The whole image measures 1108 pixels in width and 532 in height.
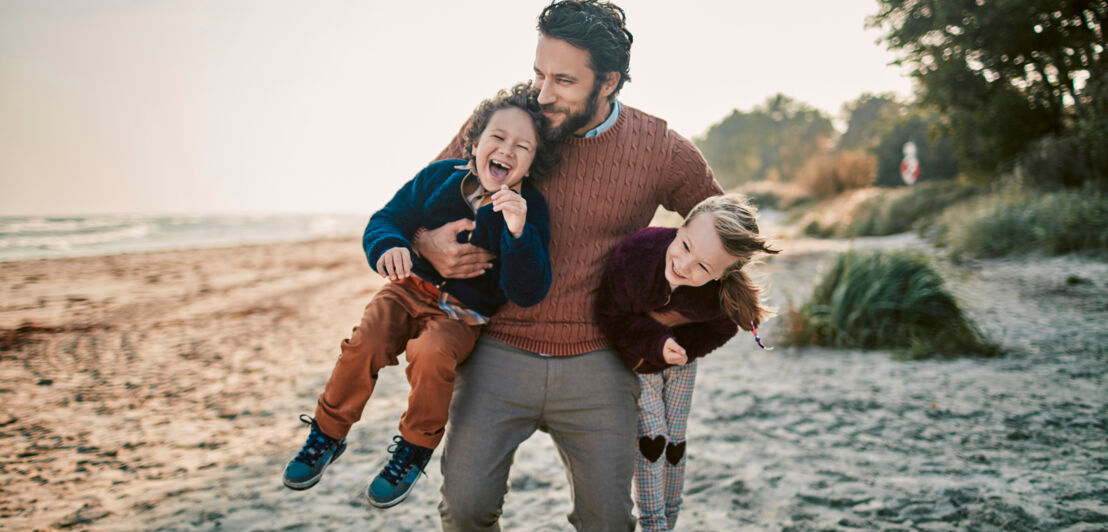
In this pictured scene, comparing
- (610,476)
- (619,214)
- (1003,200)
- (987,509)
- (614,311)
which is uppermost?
(1003,200)

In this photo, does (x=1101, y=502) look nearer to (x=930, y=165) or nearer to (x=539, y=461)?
(x=539, y=461)

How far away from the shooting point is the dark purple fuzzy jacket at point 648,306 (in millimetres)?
2168

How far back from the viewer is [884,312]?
19.8ft

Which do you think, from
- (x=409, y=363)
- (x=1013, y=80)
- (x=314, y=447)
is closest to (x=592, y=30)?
(x=409, y=363)

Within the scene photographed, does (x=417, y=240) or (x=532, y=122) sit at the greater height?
(x=532, y=122)

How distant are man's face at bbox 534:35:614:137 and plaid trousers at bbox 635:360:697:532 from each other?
105cm

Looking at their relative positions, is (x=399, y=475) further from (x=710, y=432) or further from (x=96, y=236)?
(x=96, y=236)

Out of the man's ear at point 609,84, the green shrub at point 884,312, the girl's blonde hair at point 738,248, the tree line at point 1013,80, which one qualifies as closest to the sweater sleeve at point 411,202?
the man's ear at point 609,84

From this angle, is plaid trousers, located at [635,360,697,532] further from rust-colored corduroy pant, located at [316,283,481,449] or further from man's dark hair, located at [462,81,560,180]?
man's dark hair, located at [462,81,560,180]

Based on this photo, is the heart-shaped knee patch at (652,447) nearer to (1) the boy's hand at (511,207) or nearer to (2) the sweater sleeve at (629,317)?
(2) the sweater sleeve at (629,317)

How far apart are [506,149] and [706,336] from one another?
1.03m

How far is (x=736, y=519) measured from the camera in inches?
121

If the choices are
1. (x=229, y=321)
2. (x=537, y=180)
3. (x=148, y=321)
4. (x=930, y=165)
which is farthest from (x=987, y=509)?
(x=930, y=165)

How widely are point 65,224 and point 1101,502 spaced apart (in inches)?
1308
